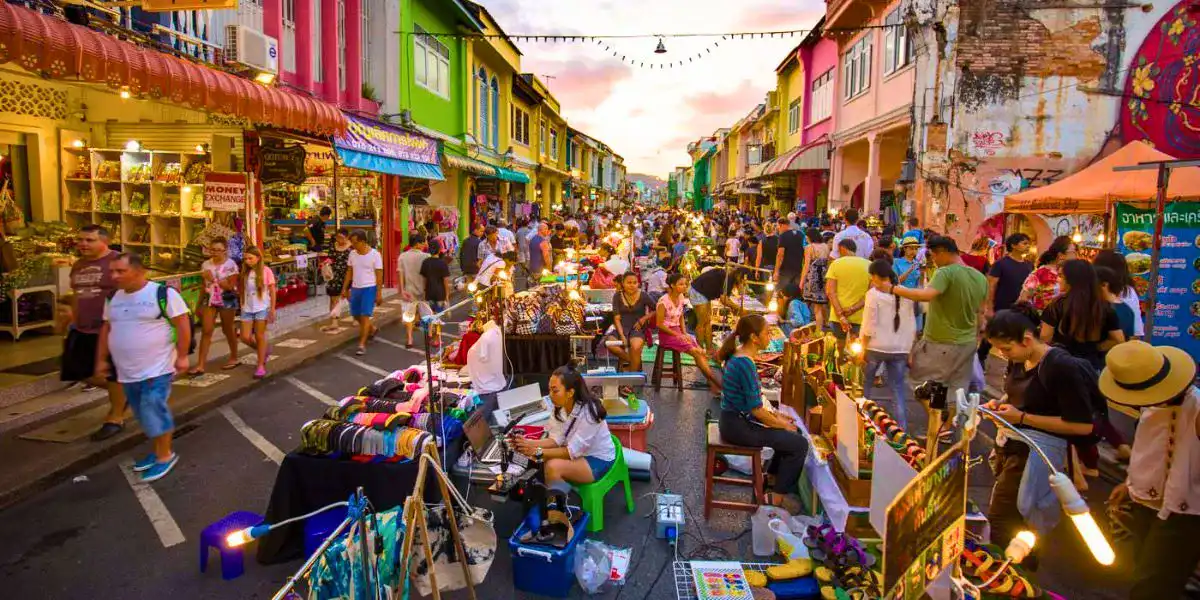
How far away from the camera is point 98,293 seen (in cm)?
635

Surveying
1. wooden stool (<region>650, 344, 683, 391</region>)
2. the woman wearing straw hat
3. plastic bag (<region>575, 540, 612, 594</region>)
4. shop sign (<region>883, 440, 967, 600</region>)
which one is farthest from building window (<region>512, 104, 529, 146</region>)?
shop sign (<region>883, 440, 967, 600</region>)

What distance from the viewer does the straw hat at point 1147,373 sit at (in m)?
3.38

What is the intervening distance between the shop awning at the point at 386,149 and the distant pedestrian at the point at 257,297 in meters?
3.51

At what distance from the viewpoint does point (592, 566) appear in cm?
433

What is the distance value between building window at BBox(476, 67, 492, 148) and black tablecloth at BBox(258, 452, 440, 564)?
20160mm

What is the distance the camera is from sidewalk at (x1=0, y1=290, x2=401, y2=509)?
18.1ft

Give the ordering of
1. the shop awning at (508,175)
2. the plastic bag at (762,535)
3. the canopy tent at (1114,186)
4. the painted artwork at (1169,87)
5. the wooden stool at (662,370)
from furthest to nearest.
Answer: the shop awning at (508,175) → the painted artwork at (1169,87) → the wooden stool at (662,370) → the canopy tent at (1114,186) → the plastic bag at (762,535)

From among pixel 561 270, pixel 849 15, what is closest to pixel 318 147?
pixel 561 270

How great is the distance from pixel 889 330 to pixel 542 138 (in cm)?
3284

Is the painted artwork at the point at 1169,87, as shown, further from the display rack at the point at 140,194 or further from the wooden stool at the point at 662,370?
the display rack at the point at 140,194

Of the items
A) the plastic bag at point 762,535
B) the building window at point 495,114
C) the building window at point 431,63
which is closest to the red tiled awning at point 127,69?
the plastic bag at point 762,535

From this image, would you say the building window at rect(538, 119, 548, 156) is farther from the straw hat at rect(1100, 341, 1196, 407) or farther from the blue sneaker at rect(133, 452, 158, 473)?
the straw hat at rect(1100, 341, 1196, 407)

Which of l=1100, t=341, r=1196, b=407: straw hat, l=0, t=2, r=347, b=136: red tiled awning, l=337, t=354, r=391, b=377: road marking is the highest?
l=0, t=2, r=347, b=136: red tiled awning

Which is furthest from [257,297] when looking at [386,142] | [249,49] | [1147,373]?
[1147,373]
